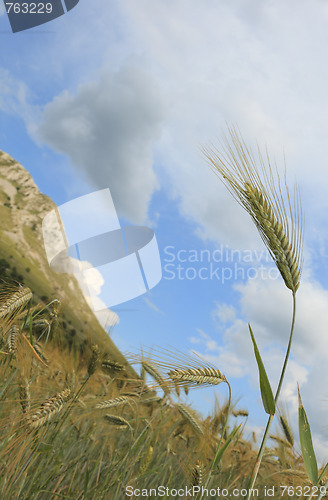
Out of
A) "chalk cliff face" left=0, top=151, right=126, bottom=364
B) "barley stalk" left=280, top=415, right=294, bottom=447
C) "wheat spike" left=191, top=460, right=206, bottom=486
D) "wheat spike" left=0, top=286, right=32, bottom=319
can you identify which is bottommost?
→ "wheat spike" left=191, top=460, right=206, bottom=486

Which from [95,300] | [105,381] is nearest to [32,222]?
[95,300]

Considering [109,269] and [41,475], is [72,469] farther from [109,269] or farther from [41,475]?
[109,269]

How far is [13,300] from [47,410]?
3.59 ft

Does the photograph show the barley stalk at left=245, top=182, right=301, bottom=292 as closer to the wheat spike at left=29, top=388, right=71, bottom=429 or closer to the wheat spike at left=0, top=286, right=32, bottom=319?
the wheat spike at left=29, top=388, right=71, bottom=429

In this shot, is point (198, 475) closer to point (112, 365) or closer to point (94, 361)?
point (94, 361)

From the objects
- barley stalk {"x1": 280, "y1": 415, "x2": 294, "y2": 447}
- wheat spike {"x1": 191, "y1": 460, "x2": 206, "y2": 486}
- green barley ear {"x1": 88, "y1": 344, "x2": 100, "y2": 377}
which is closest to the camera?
wheat spike {"x1": 191, "y1": 460, "x2": 206, "y2": 486}

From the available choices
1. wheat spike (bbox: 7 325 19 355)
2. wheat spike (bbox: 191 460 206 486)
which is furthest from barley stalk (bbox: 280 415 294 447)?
wheat spike (bbox: 7 325 19 355)

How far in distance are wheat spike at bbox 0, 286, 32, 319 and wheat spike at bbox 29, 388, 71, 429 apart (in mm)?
842

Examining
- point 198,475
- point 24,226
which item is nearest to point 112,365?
point 198,475

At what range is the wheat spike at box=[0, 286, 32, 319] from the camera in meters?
2.81

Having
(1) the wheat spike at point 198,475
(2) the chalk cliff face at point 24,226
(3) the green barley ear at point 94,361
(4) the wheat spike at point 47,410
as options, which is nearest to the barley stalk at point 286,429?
(1) the wheat spike at point 198,475

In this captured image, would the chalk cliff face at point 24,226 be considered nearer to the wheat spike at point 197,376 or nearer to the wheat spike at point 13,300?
the wheat spike at point 13,300

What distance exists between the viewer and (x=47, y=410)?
6.75 ft

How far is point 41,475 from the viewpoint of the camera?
2.52 m
